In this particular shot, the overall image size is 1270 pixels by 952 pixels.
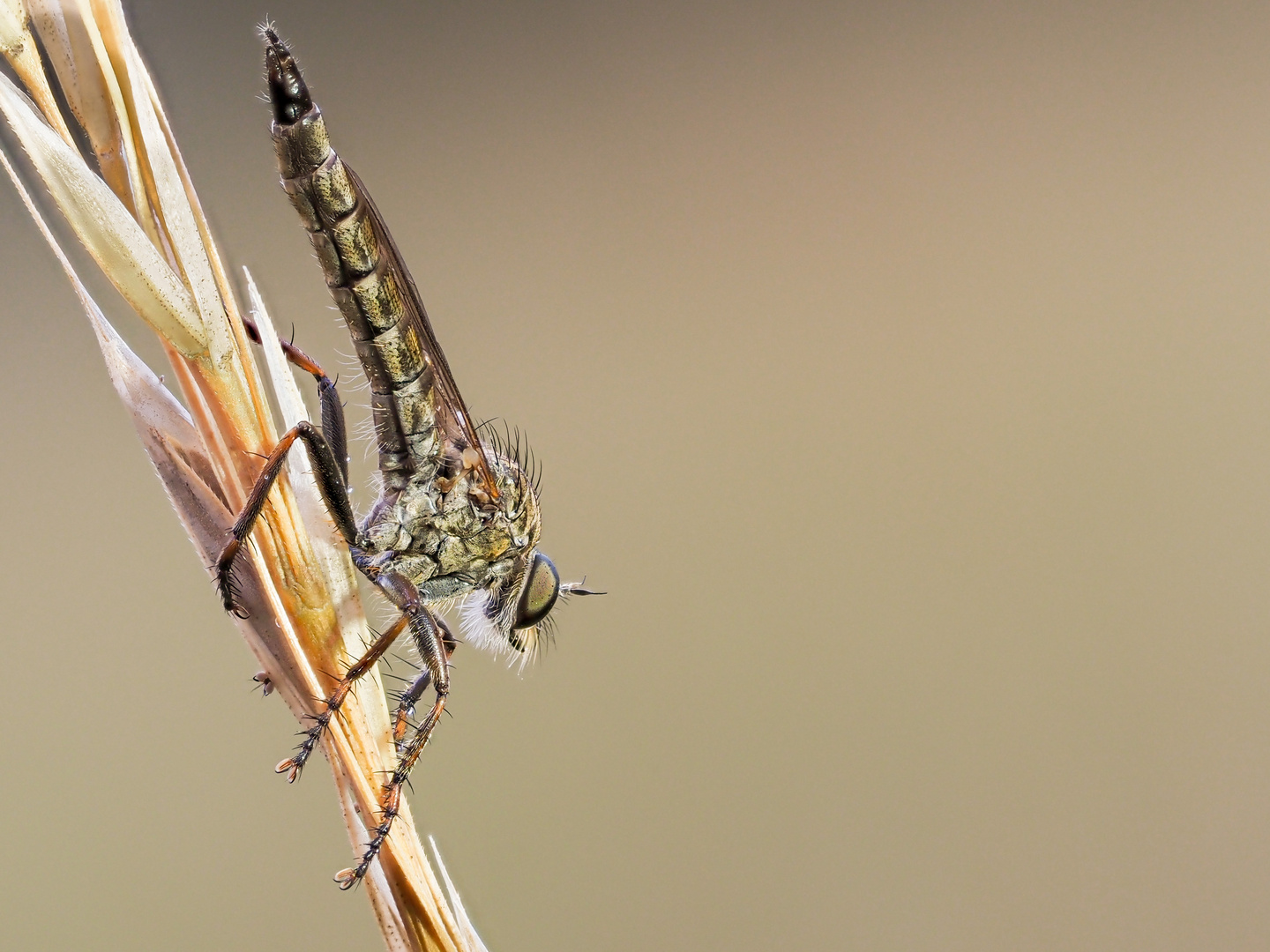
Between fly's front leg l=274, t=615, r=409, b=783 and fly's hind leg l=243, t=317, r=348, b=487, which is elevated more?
fly's hind leg l=243, t=317, r=348, b=487

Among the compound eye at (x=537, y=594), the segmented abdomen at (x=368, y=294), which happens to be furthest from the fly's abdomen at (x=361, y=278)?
the compound eye at (x=537, y=594)

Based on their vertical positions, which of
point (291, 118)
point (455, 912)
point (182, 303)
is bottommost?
point (455, 912)

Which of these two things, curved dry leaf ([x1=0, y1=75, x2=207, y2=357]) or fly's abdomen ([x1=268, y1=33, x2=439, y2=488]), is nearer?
curved dry leaf ([x1=0, y1=75, x2=207, y2=357])

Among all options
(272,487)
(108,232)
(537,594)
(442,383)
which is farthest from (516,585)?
(108,232)

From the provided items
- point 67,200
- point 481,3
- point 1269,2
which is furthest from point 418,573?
point 1269,2

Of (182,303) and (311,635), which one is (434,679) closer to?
(311,635)

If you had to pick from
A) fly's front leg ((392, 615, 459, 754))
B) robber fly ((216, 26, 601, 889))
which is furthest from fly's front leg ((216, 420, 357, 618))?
fly's front leg ((392, 615, 459, 754))

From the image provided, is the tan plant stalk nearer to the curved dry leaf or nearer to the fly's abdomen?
the curved dry leaf

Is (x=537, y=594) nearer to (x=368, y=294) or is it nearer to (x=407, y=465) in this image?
(x=407, y=465)
